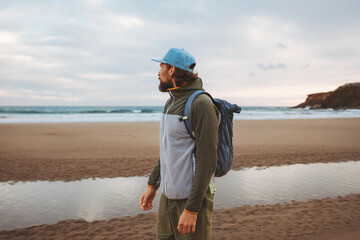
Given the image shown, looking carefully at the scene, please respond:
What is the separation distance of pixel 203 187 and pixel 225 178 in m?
5.30

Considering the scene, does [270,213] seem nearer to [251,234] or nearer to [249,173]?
[251,234]

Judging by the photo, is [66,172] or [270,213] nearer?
[270,213]

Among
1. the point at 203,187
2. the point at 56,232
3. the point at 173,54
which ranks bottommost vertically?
the point at 56,232

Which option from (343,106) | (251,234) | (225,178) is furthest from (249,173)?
(343,106)

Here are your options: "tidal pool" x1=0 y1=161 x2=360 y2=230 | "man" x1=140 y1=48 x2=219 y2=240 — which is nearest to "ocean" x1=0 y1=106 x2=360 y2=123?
"tidal pool" x1=0 y1=161 x2=360 y2=230

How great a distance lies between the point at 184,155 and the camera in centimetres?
182

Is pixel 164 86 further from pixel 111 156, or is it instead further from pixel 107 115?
pixel 107 115

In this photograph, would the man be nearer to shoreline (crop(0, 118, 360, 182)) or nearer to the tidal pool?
the tidal pool

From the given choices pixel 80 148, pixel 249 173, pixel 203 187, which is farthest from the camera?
pixel 80 148

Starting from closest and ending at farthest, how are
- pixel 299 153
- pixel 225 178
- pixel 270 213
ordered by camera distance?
pixel 270 213 → pixel 225 178 → pixel 299 153

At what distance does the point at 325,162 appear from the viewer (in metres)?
8.81

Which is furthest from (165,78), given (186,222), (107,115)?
(107,115)

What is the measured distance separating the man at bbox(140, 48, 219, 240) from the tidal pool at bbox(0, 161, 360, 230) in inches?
114

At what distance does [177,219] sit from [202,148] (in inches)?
21.5
